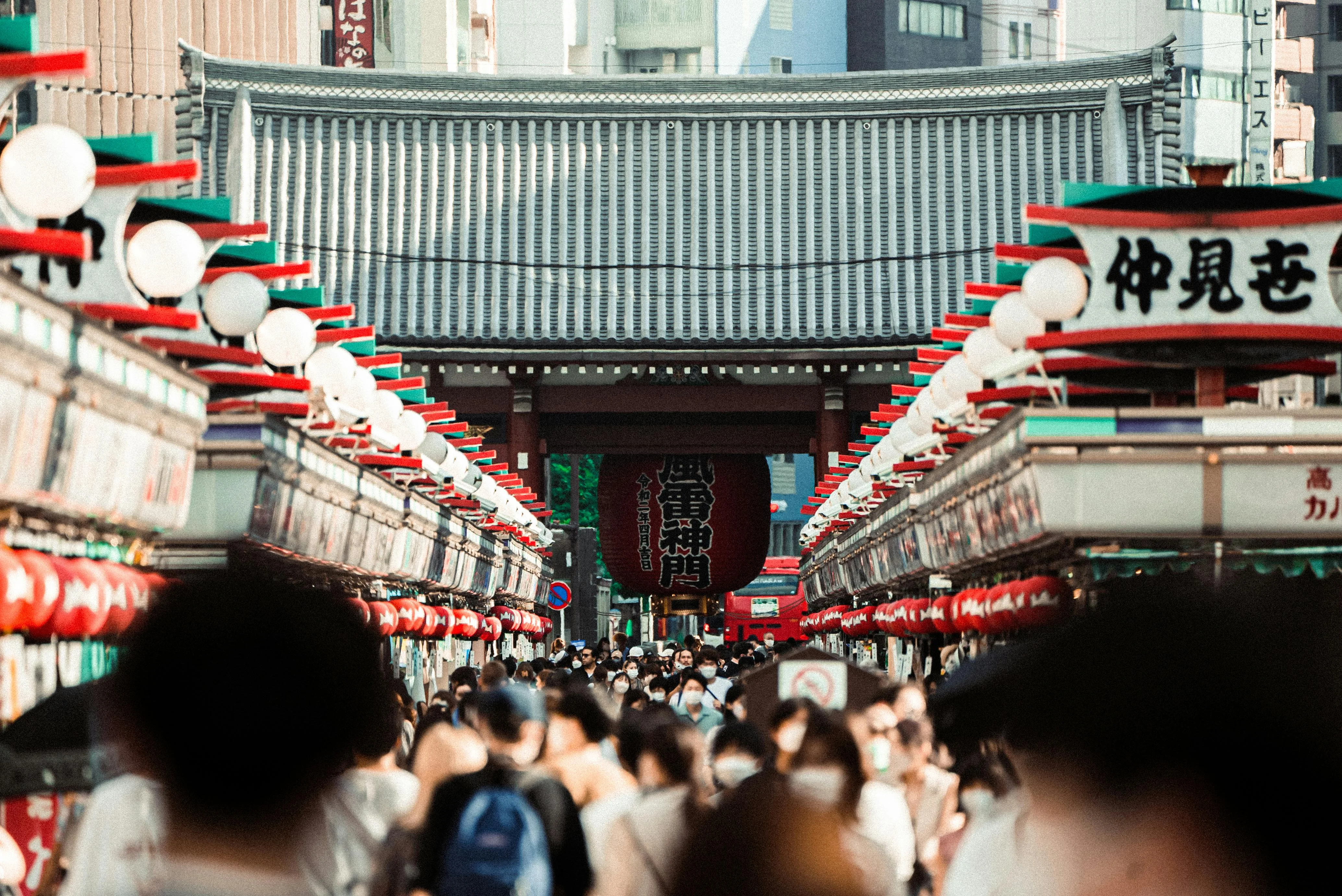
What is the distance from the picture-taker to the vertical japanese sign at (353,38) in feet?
130

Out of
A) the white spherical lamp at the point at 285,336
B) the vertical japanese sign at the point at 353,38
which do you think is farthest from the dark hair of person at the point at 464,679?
the vertical japanese sign at the point at 353,38

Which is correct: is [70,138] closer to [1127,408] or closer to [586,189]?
[1127,408]

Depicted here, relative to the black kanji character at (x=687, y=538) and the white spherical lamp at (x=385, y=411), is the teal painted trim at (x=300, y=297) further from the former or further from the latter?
the black kanji character at (x=687, y=538)

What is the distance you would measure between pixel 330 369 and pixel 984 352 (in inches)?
182

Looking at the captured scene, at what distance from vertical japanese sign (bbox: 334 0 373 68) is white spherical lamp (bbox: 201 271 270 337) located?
2840cm

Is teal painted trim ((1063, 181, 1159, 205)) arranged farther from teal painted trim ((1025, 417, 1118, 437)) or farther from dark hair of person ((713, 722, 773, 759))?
dark hair of person ((713, 722, 773, 759))

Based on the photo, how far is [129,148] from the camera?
1054 cm

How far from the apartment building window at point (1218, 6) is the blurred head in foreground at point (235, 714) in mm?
46606

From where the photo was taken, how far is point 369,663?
3.06m

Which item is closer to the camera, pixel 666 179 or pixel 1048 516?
pixel 1048 516

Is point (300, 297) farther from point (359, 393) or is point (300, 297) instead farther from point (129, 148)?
point (129, 148)

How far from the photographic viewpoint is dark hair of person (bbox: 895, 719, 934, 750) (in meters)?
9.12

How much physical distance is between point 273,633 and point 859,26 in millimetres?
57768

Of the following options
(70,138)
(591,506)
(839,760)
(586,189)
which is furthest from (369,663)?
(591,506)
